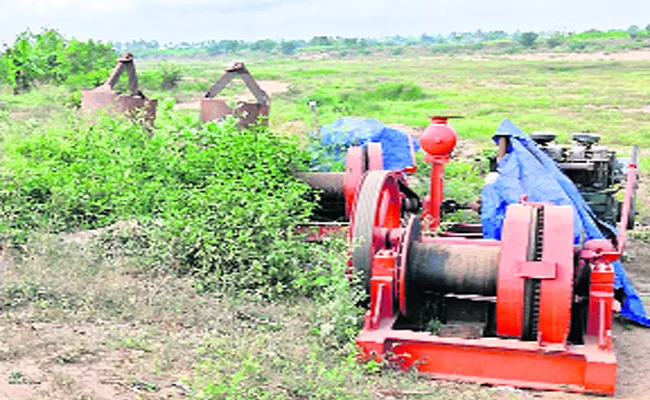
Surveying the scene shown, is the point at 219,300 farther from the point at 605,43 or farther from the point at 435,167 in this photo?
the point at 605,43

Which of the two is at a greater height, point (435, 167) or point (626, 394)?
point (435, 167)

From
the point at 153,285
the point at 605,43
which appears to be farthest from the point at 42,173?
the point at 605,43

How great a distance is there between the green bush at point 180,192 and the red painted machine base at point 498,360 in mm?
1248

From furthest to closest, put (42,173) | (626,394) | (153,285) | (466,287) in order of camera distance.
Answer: (42,173) → (153,285) → (466,287) → (626,394)

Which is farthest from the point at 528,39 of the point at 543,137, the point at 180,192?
the point at 180,192

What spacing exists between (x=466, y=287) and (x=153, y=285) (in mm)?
2381

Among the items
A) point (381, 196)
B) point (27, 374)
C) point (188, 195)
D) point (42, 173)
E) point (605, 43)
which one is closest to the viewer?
point (27, 374)

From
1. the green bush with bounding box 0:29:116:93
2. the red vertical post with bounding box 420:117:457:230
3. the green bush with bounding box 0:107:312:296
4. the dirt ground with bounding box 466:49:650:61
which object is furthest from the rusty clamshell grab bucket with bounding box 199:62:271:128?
the dirt ground with bounding box 466:49:650:61

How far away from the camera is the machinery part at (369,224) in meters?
5.58

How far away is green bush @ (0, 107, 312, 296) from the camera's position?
6.62 meters

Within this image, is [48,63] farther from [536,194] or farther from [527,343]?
[527,343]

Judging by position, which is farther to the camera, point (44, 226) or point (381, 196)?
point (44, 226)

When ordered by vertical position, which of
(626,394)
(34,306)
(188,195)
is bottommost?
(626,394)

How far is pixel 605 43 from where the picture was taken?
7725 cm
